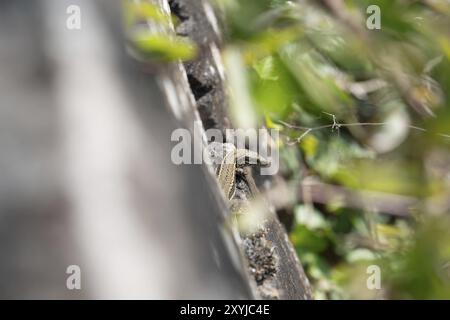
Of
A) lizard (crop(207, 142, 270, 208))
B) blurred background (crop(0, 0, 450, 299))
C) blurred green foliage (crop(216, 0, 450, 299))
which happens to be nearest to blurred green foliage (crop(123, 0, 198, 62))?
blurred background (crop(0, 0, 450, 299))

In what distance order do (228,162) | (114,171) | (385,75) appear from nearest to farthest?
1. (114,171)
2. (385,75)
3. (228,162)

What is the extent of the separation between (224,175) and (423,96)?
40 centimetres

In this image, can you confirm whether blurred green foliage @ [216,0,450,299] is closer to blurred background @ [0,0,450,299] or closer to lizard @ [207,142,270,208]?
blurred background @ [0,0,450,299]

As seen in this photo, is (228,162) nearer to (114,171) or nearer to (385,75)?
(385,75)

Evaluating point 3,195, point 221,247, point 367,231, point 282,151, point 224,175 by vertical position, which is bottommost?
point 367,231

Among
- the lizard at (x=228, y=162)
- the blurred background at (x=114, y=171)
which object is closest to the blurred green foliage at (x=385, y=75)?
the blurred background at (x=114, y=171)

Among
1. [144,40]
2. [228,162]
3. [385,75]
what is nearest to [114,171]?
[144,40]

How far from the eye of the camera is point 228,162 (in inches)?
51.2

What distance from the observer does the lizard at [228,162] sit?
1.26 m

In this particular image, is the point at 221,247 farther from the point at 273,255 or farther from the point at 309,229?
the point at 309,229
